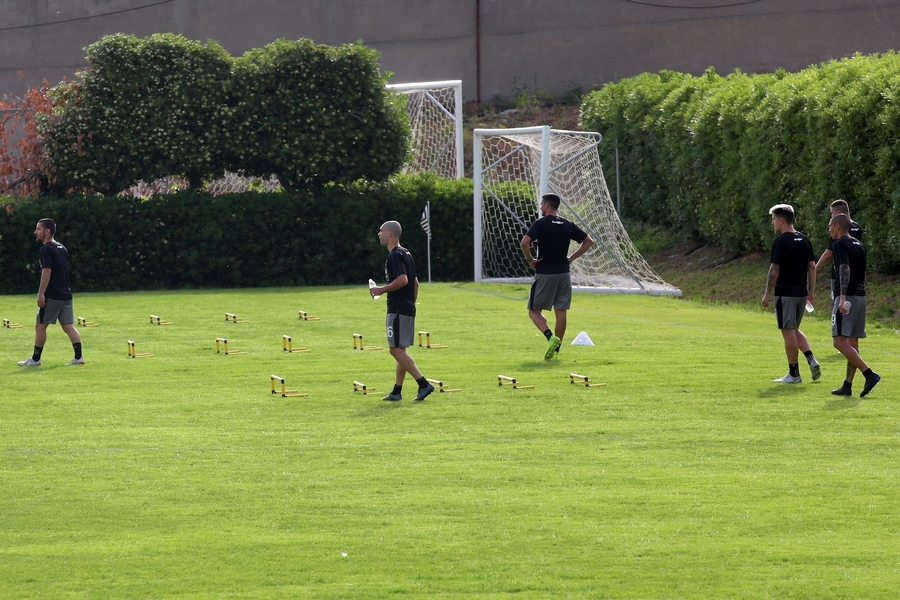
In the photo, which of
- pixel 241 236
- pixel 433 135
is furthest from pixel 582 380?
pixel 433 135

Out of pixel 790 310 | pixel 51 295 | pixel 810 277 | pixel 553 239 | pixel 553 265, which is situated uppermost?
pixel 553 239

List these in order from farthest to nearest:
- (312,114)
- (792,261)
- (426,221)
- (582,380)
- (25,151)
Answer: (25,151) < (312,114) < (426,221) < (582,380) < (792,261)

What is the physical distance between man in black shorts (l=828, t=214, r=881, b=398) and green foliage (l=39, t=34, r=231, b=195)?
19.9 metres

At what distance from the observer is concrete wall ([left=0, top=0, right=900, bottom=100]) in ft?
127

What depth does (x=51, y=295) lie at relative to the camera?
15.8 m

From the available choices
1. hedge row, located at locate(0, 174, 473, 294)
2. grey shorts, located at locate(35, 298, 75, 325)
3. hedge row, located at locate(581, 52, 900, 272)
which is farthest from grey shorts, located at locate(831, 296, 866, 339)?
hedge row, located at locate(0, 174, 473, 294)

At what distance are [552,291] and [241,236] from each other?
50.7ft

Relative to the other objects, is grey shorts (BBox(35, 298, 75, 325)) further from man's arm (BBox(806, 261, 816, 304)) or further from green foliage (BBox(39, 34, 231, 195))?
green foliage (BBox(39, 34, 231, 195))

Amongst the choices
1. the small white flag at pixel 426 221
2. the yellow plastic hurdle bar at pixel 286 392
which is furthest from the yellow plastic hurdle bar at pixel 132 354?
the small white flag at pixel 426 221

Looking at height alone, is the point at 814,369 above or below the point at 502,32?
below

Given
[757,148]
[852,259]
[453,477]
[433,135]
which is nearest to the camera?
[453,477]

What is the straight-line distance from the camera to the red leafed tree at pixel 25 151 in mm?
29969

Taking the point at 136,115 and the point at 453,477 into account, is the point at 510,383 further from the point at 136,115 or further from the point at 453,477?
the point at 136,115

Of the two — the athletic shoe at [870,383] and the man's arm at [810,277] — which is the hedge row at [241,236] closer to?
the man's arm at [810,277]
